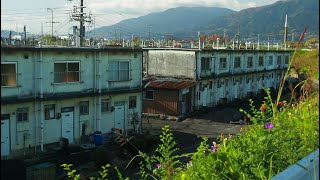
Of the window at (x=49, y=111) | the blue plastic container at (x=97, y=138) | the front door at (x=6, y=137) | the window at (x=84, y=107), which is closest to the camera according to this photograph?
the front door at (x=6, y=137)

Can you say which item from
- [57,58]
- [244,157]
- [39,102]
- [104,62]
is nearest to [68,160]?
[39,102]

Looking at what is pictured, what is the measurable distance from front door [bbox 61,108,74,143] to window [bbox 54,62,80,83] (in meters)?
1.45

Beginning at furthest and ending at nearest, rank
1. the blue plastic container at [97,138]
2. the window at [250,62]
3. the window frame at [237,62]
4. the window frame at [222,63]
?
the window at [250,62], the window frame at [237,62], the window frame at [222,63], the blue plastic container at [97,138]

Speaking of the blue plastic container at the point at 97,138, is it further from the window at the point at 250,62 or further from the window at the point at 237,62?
the window at the point at 250,62

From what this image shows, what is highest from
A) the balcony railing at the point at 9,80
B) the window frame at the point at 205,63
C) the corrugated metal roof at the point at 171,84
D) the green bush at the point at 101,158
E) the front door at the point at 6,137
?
the window frame at the point at 205,63

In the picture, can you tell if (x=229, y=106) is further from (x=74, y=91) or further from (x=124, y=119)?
(x=74, y=91)

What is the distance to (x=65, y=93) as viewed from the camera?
19.8 m

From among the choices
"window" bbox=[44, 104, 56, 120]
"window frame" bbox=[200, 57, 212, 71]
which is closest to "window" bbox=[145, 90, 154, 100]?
"window frame" bbox=[200, 57, 212, 71]

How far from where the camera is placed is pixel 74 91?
20312mm

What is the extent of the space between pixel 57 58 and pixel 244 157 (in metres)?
16.5

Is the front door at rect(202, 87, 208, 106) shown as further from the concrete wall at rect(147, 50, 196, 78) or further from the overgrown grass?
the overgrown grass

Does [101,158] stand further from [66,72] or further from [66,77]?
[66,72]

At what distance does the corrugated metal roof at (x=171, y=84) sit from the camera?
28.9 m

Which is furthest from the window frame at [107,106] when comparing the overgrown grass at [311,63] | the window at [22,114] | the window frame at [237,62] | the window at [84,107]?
the overgrown grass at [311,63]
